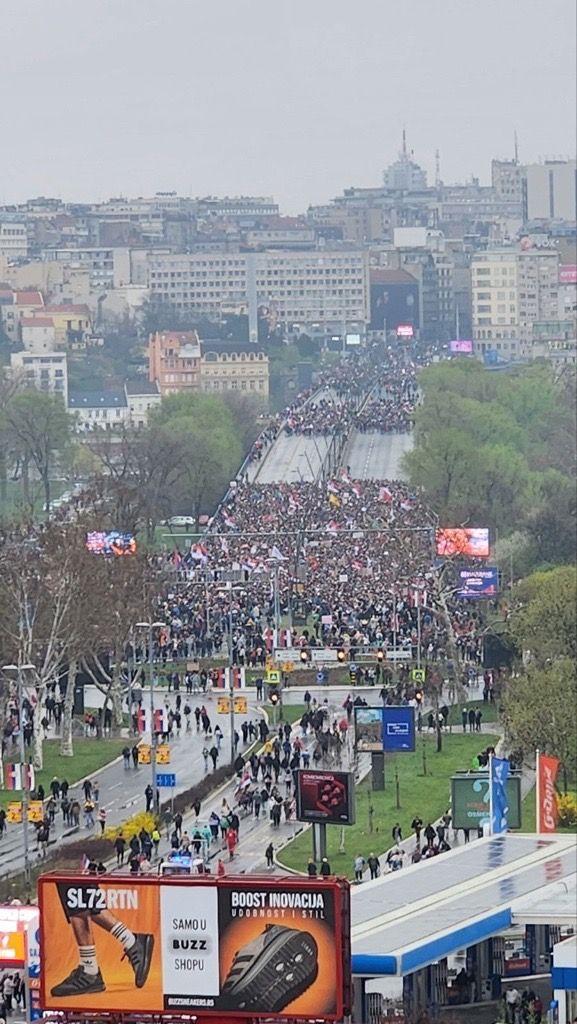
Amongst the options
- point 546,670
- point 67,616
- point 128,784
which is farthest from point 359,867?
point 67,616

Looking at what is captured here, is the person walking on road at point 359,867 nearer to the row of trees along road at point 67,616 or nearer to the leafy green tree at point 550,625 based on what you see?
the row of trees along road at point 67,616

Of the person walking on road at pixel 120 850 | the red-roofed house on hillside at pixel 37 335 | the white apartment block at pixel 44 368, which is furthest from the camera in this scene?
the red-roofed house on hillside at pixel 37 335

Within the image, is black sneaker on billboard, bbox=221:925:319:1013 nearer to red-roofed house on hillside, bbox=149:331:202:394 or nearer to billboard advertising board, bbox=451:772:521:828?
billboard advertising board, bbox=451:772:521:828

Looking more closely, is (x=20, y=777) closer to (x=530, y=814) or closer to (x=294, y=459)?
(x=530, y=814)

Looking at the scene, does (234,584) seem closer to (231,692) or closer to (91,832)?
(231,692)

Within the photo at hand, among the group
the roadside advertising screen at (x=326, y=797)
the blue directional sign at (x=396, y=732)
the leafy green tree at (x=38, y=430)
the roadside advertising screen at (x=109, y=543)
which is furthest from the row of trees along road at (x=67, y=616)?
the leafy green tree at (x=38, y=430)

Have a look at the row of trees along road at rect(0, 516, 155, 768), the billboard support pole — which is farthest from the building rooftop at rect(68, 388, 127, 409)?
the billboard support pole

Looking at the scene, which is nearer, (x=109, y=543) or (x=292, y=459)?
(x=109, y=543)
